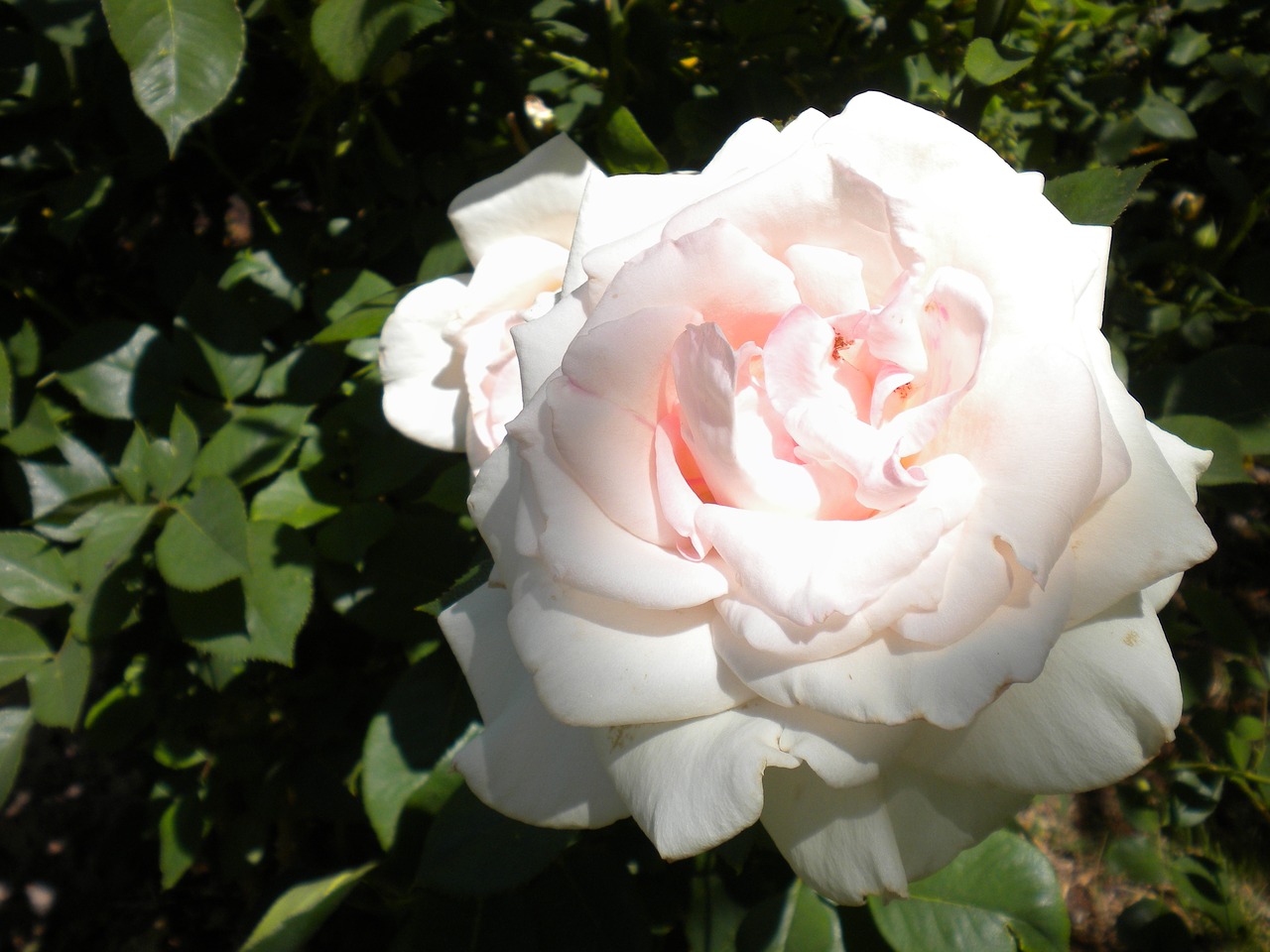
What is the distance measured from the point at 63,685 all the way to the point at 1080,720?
99 cm

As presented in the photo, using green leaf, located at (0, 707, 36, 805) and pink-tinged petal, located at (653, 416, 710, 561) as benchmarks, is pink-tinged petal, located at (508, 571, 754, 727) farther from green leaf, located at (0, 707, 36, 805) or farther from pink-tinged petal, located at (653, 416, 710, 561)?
green leaf, located at (0, 707, 36, 805)

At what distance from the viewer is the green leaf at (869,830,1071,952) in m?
0.90

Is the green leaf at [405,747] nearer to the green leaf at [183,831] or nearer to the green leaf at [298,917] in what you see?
the green leaf at [298,917]

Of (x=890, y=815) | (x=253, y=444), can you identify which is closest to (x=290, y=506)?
(x=253, y=444)

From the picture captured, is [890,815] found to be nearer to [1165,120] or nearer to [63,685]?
[63,685]

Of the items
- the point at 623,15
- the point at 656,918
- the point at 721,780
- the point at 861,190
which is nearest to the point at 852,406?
the point at 861,190

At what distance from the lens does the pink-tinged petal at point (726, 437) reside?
1.73ft

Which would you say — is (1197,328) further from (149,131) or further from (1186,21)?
(149,131)

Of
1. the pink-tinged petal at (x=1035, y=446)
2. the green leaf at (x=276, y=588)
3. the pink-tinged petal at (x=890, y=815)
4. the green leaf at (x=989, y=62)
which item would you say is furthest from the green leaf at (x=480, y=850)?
the green leaf at (x=989, y=62)

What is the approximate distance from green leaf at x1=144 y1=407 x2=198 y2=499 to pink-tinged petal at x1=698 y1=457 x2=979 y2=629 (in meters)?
0.67

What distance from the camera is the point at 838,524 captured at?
55 cm

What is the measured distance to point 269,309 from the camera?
3.75 ft

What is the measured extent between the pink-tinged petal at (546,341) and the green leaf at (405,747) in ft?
1.72

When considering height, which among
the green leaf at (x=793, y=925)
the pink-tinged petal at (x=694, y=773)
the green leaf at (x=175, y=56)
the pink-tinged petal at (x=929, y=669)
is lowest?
the green leaf at (x=793, y=925)
